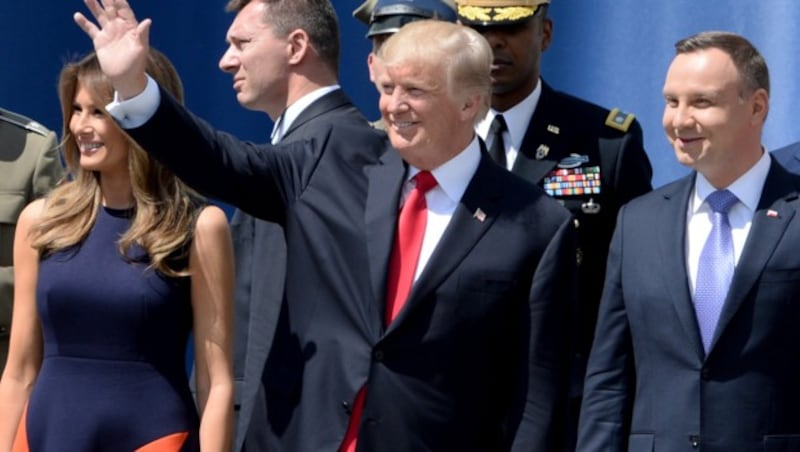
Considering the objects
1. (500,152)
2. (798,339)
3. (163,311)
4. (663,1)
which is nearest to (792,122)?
(663,1)

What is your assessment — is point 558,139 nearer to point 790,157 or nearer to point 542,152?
point 542,152

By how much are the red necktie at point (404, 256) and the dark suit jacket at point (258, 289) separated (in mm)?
206

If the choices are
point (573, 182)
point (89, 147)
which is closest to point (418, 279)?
point (89, 147)

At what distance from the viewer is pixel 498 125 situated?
15.9 ft

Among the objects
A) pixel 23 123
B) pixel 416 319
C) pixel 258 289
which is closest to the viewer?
pixel 416 319

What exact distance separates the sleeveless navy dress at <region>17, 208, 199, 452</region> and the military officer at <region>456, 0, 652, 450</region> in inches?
41.5

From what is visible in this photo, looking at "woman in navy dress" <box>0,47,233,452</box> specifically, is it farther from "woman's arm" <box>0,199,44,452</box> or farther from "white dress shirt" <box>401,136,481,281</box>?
"white dress shirt" <box>401,136,481,281</box>

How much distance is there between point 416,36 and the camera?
404 cm

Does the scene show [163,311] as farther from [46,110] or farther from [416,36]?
[46,110]

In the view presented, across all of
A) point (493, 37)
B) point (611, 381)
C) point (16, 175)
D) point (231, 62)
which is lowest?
point (611, 381)

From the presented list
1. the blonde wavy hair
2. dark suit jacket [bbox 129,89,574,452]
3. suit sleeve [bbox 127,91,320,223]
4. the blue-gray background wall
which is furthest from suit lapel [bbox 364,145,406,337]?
the blue-gray background wall

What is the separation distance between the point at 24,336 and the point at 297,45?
1.23m

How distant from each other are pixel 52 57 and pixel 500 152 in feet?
7.64

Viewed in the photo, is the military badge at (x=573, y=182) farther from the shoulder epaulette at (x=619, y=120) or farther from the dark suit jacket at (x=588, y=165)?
the shoulder epaulette at (x=619, y=120)
